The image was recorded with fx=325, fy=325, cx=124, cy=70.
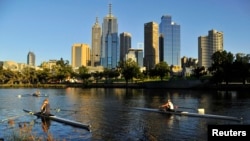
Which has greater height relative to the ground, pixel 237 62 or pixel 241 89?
pixel 237 62

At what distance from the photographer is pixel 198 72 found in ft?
606

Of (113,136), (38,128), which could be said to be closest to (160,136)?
(113,136)

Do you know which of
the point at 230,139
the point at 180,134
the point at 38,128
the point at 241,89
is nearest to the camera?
the point at 230,139

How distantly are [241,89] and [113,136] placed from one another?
4625 inches

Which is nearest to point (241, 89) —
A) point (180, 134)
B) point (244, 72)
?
point (244, 72)

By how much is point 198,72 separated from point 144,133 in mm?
157266

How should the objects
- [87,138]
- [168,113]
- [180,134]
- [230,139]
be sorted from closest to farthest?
[230,139]
[87,138]
[180,134]
[168,113]

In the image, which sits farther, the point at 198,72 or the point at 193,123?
the point at 198,72

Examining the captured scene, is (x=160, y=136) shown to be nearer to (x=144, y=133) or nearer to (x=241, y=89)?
(x=144, y=133)

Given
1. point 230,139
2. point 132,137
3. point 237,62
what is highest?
point 237,62

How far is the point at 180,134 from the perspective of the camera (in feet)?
104

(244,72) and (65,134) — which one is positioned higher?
(244,72)

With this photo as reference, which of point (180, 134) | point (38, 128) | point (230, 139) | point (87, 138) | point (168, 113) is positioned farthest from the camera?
point (168, 113)

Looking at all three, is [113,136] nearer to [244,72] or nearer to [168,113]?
[168,113]
